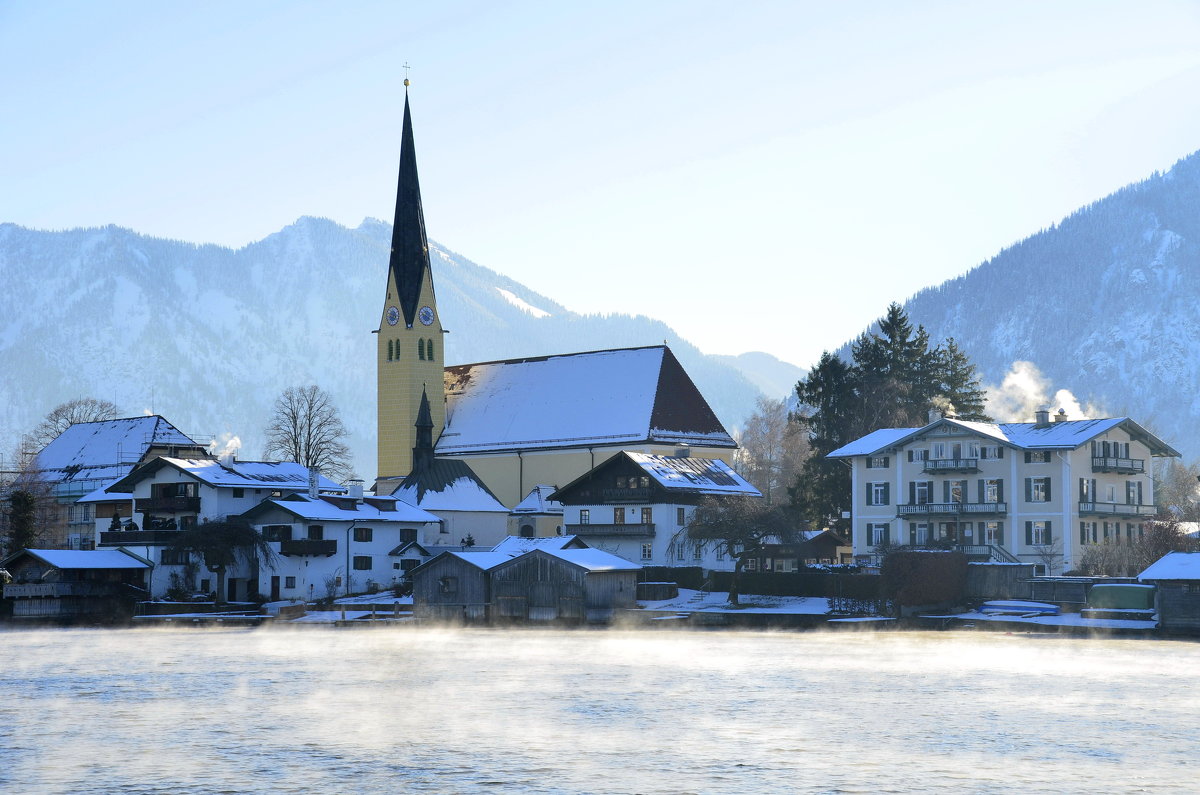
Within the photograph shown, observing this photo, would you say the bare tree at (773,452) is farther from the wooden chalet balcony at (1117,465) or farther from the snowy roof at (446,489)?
the wooden chalet balcony at (1117,465)

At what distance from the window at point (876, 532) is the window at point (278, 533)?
34.0m

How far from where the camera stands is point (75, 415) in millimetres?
160875

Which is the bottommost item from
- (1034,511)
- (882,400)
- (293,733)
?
(293,733)

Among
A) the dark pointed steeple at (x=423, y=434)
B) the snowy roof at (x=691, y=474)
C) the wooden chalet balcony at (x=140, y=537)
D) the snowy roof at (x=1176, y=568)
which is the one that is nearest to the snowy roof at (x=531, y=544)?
the snowy roof at (x=691, y=474)

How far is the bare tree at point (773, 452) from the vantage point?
148 metres

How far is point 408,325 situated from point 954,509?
55454mm

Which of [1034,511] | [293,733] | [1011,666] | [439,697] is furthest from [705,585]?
[293,733]

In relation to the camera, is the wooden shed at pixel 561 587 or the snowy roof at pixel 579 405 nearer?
the wooden shed at pixel 561 587

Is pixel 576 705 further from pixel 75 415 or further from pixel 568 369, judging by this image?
pixel 75 415

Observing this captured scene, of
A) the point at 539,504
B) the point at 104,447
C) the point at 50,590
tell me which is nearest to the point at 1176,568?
the point at 539,504

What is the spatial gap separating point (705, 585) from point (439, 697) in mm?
44856

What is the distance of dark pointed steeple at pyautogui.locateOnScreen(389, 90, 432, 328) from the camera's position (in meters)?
134

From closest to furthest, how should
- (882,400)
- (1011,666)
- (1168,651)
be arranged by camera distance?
(1011,666), (1168,651), (882,400)

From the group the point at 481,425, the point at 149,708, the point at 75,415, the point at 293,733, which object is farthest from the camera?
the point at 75,415
